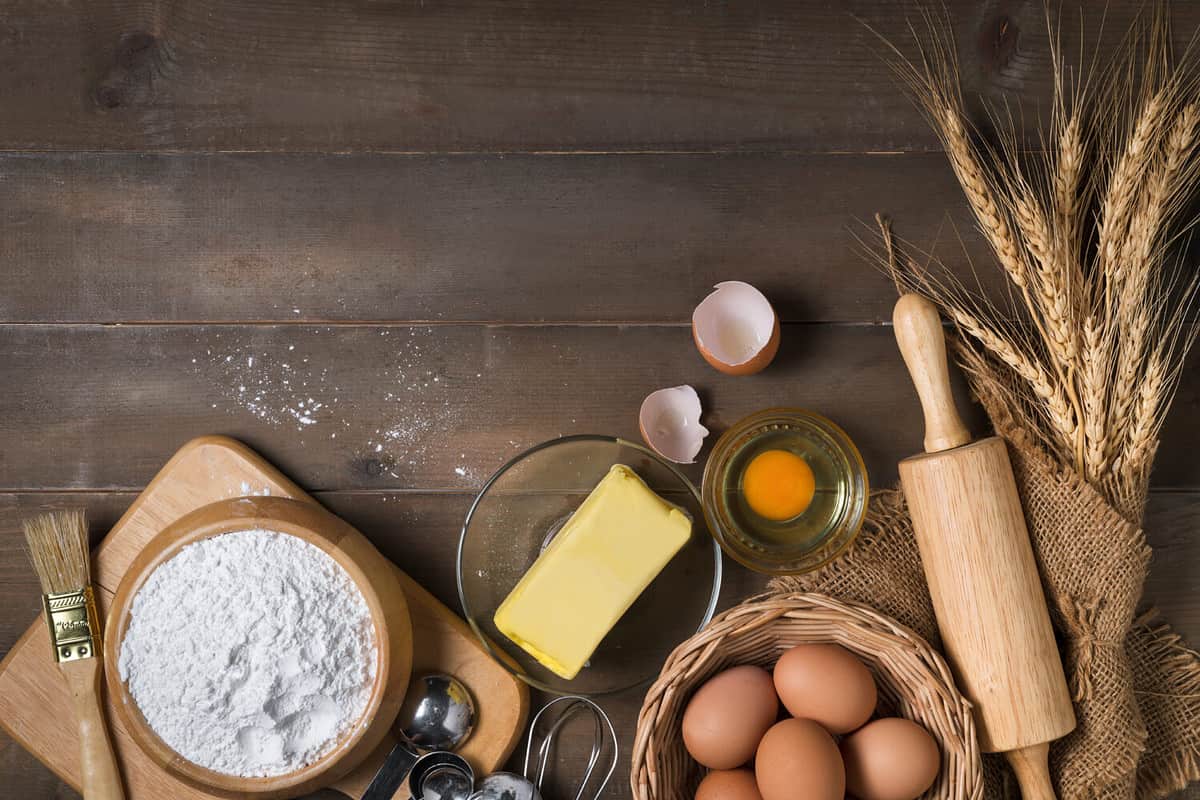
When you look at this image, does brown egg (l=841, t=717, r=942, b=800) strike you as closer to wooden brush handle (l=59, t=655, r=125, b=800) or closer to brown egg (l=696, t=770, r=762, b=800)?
brown egg (l=696, t=770, r=762, b=800)

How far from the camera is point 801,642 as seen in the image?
3.87ft

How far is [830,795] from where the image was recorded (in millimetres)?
1031

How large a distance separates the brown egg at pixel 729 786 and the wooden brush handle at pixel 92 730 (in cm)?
85

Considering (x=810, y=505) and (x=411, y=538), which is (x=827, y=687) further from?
(x=411, y=538)

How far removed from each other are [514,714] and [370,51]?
105cm

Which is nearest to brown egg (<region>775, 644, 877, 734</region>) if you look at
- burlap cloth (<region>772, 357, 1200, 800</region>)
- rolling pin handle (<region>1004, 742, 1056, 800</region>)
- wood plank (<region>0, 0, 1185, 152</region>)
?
burlap cloth (<region>772, 357, 1200, 800</region>)

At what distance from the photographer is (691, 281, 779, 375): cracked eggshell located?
1.25 m

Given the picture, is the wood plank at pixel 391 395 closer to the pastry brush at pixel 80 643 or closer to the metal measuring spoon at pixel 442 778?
the pastry brush at pixel 80 643

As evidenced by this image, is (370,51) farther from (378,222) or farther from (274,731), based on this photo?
(274,731)

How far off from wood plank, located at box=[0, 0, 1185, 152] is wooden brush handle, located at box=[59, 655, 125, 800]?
799 mm

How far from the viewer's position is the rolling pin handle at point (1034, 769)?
45.1 inches

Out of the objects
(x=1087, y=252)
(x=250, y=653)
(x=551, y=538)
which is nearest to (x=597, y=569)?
(x=551, y=538)

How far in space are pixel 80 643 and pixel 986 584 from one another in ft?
4.21

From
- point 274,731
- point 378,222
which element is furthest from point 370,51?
point 274,731
